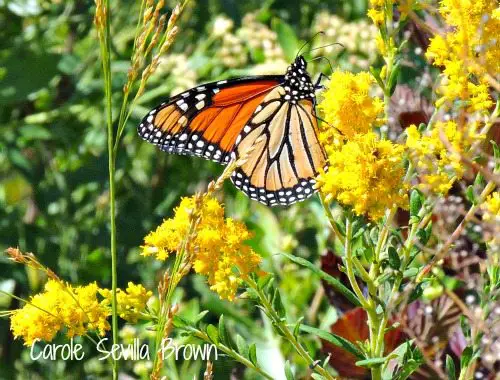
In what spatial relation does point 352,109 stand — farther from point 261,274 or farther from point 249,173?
point 249,173

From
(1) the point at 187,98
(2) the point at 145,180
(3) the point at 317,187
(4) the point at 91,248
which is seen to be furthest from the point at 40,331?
(2) the point at 145,180

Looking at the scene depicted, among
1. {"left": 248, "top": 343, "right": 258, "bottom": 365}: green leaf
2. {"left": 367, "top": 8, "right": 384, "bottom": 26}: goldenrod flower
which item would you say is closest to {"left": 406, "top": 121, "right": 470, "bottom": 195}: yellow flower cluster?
{"left": 367, "top": 8, "right": 384, "bottom": 26}: goldenrod flower

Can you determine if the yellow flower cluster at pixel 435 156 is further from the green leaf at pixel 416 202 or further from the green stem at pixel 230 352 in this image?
the green stem at pixel 230 352

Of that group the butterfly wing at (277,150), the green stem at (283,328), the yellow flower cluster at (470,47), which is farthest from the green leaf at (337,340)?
the butterfly wing at (277,150)

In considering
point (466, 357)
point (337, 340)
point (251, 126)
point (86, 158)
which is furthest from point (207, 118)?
point (86, 158)

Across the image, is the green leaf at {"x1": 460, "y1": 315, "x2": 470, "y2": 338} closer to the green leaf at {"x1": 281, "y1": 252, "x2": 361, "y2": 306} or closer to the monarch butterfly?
the green leaf at {"x1": 281, "y1": 252, "x2": 361, "y2": 306}

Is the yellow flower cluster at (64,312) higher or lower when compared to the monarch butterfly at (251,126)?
lower

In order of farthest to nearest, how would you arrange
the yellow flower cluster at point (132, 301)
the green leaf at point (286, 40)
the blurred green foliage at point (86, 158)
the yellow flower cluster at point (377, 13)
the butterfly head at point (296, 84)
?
the blurred green foliage at point (86, 158)
the green leaf at point (286, 40)
the butterfly head at point (296, 84)
the yellow flower cluster at point (377, 13)
the yellow flower cluster at point (132, 301)
